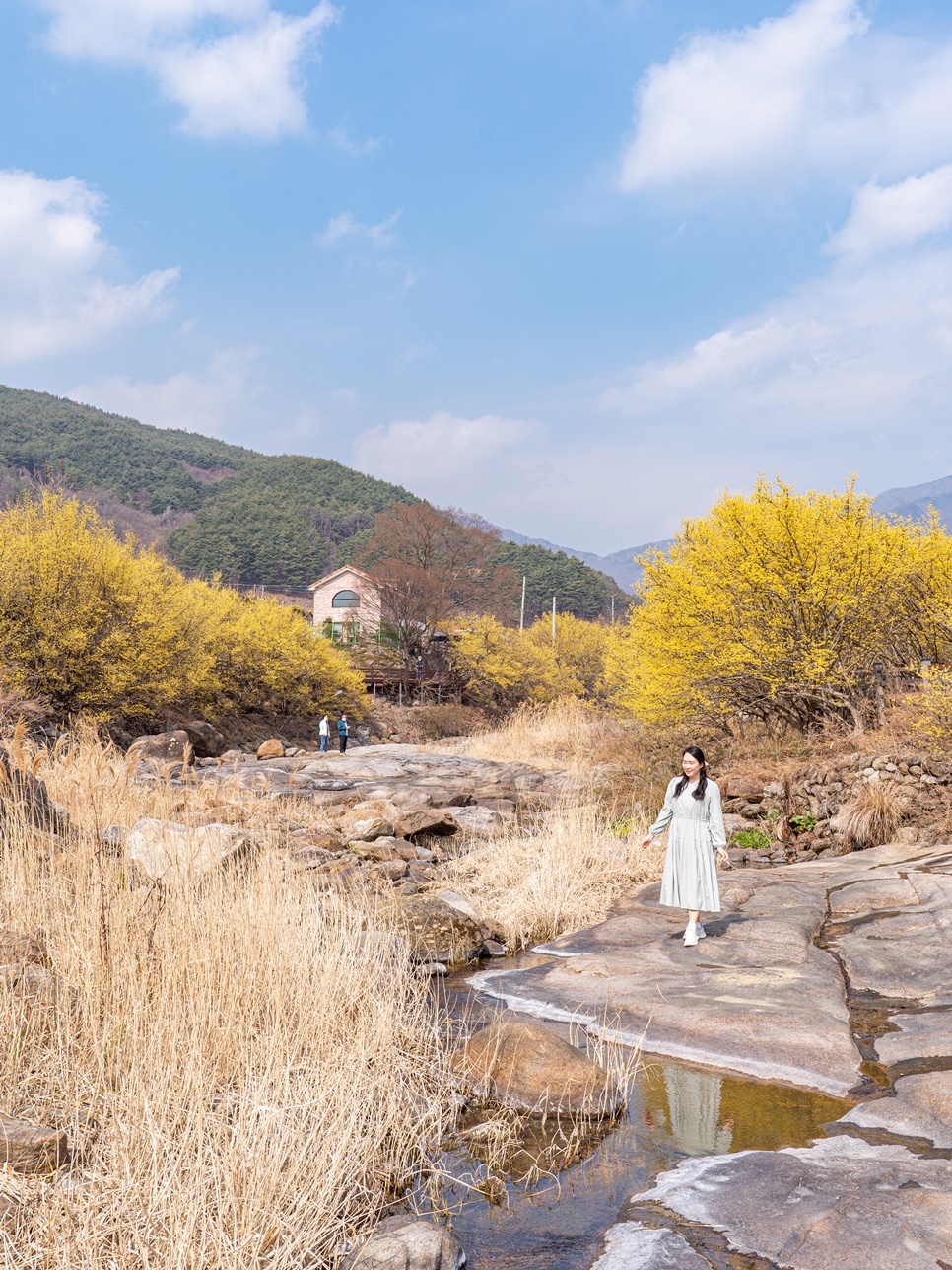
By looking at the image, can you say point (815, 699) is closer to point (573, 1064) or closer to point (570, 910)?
point (570, 910)

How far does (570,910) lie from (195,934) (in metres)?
4.65

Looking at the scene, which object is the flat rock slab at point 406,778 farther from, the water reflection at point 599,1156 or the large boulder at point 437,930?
the water reflection at point 599,1156

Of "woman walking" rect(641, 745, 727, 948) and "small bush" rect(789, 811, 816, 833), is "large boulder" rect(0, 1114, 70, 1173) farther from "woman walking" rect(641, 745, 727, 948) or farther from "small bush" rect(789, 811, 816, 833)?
"small bush" rect(789, 811, 816, 833)

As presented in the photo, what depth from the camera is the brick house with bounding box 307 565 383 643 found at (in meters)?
49.4

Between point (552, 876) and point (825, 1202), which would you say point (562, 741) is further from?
point (825, 1202)

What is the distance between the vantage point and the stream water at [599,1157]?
11.7 ft

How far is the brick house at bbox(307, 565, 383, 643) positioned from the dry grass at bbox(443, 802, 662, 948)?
113 ft

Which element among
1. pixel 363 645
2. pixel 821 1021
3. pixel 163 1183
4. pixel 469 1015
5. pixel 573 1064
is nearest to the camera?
pixel 163 1183

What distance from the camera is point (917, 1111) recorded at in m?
4.37

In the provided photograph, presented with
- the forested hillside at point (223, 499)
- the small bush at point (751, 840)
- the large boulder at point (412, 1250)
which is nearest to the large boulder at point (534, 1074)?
the large boulder at point (412, 1250)

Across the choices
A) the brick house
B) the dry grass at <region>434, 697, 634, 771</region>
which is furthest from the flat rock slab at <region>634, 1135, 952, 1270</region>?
the brick house

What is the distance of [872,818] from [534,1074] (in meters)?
8.01

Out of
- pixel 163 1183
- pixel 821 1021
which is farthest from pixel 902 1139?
pixel 163 1183

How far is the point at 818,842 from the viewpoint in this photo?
11.9 meters
